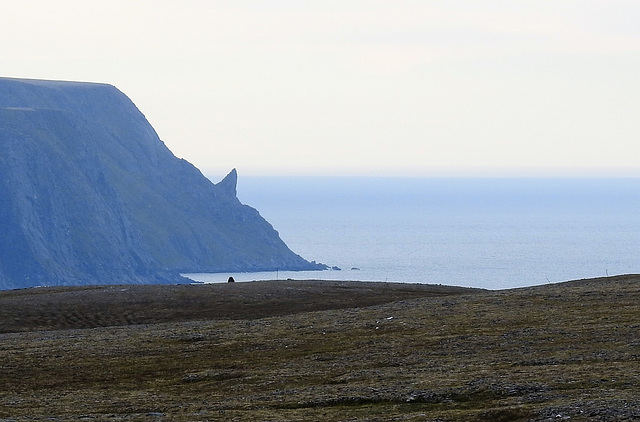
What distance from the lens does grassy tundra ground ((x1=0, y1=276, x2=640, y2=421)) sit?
31406 millimetres

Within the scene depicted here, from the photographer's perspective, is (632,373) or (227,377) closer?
(632,373)

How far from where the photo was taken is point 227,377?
39812 mm

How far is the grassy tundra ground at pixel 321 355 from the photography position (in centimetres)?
3141

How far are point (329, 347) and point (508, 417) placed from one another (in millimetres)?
17635

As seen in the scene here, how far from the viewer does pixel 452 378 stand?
34.6 m

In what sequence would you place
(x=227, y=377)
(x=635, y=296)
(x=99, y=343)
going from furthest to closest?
(x=635, y=296) → (x=99, y=343) → (x=227, y=377)

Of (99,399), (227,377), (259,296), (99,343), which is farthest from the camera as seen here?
(259,296)

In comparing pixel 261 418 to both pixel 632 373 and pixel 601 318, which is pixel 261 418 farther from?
pixel 601 318

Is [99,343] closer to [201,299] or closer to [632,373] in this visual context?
[201,299]

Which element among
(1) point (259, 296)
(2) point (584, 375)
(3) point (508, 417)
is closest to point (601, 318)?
(2) point (584, 375)

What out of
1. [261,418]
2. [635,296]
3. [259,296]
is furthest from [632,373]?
[259,296]

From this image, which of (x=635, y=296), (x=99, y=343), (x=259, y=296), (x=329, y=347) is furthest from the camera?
(x=259, y=296)

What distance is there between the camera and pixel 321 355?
43281 millimetres

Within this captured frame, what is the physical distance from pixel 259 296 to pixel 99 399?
30812 millimetres
